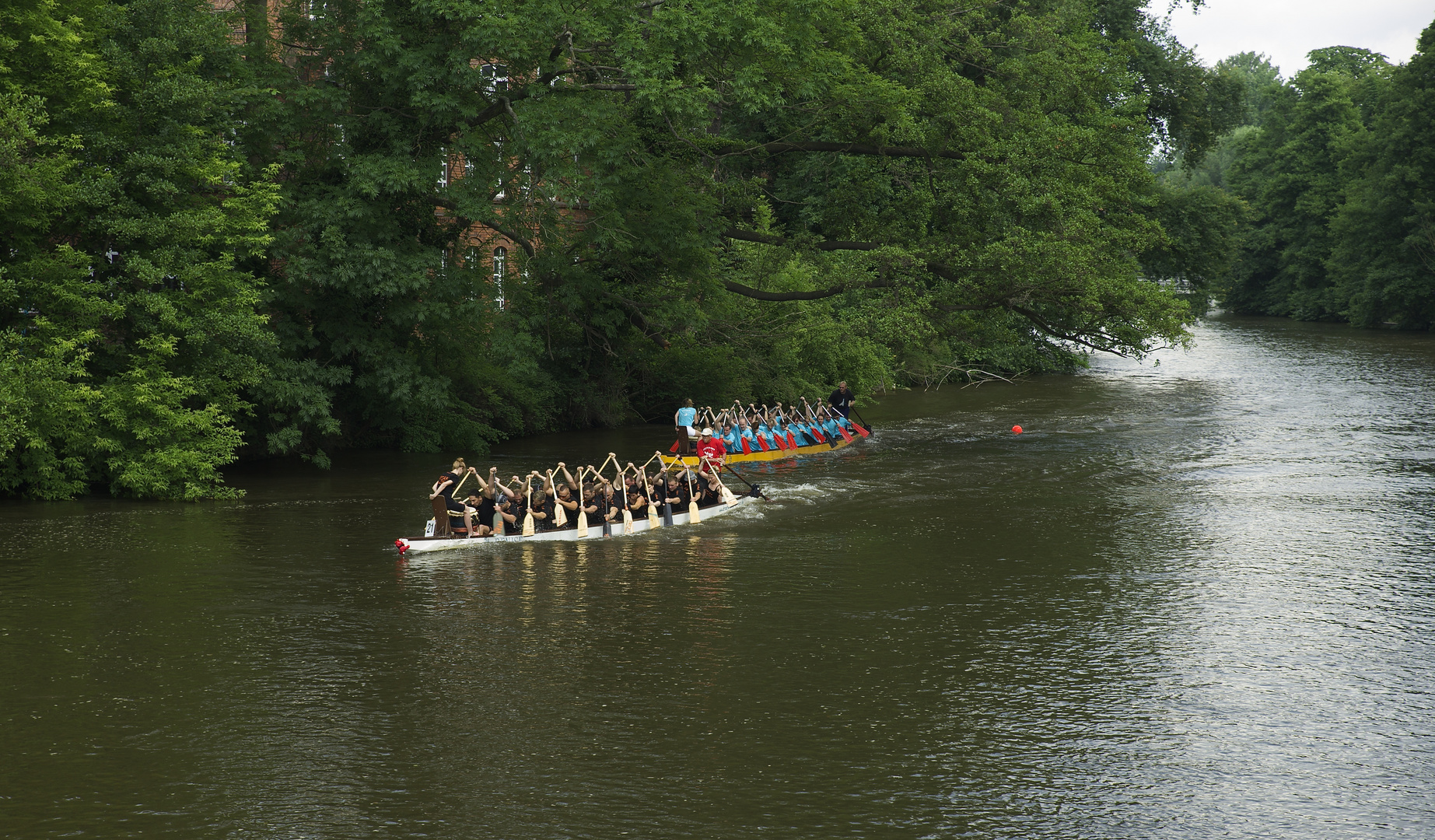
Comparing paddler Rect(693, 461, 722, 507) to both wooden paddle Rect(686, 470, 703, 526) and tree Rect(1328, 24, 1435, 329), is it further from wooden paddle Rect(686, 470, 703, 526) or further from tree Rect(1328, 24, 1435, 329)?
tree Rect(1328, 24, 1435, 329)

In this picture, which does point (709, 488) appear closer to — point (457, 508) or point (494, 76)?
point (457, 508)

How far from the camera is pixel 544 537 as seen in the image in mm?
19422

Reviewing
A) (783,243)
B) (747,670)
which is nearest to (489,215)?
(783,243)

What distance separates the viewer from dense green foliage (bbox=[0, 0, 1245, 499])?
69.1 ft

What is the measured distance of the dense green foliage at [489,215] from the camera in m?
21.0

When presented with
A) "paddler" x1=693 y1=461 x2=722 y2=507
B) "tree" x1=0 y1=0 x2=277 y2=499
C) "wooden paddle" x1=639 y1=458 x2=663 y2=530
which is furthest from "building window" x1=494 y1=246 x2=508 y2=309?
"wooden paddle" x1=639 y1=458 x2=663 y2=530

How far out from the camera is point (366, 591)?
1571cm

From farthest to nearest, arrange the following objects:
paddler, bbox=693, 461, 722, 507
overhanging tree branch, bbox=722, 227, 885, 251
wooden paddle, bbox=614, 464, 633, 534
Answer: overhanging tree branch, bbox=722, 227, 885, 251 < paddler, bbox=693, 461, 722, 507 < wooden paddle, bbox=614, 464, 633, 534

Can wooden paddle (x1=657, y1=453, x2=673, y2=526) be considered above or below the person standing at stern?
below

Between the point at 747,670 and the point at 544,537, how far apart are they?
24.3 ft

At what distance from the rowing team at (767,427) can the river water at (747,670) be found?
5.49 metres

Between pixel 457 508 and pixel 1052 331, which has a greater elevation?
pixel 1052 331

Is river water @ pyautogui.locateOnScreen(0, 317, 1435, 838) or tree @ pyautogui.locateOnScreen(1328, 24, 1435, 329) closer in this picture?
river water @ pyautogui.locateOnScreen(0, 317, 1435, 838)

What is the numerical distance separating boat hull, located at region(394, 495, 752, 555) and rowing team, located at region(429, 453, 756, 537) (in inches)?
3.8
